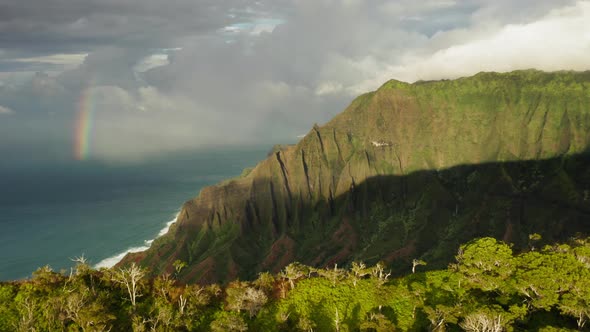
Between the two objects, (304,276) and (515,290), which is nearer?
(515,290)

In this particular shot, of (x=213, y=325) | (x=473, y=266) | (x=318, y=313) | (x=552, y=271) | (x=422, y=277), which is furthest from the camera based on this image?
(x=422, y=277)

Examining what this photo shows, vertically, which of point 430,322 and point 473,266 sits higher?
point 473,266

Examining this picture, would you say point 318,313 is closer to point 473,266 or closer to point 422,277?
point 422,277

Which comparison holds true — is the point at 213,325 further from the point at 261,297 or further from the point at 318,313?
the point at 318,313

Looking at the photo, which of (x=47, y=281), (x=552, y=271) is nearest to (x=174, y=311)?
(x=47, y=281)

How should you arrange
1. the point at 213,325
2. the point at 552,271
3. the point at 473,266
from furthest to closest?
the point at 473,266 < the point at 552,271 < the point at 213,325

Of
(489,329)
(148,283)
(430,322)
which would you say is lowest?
(430,322)
